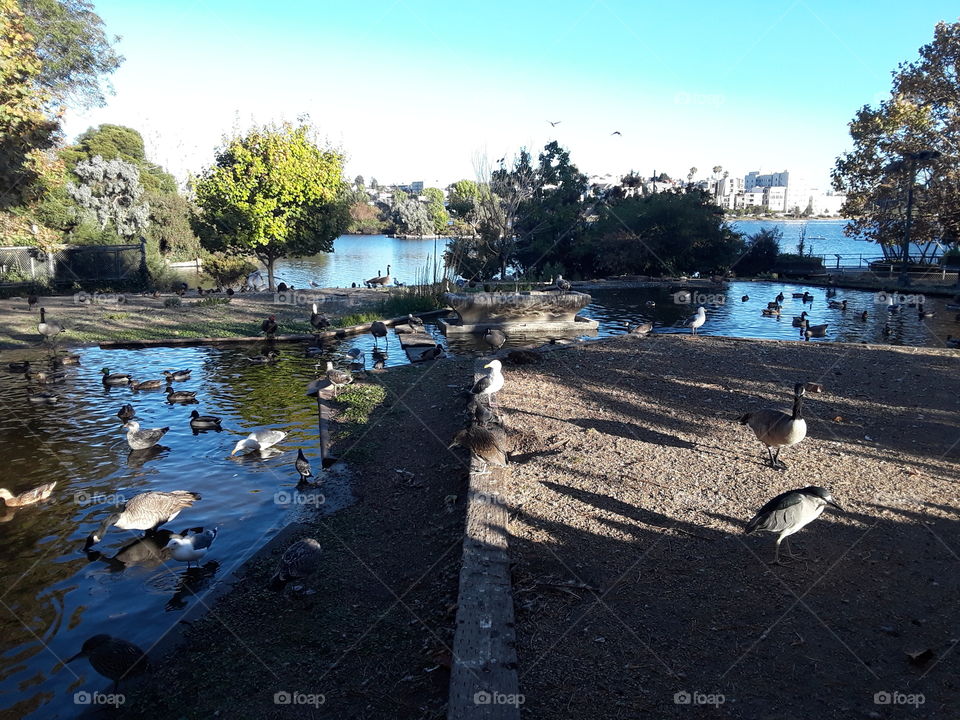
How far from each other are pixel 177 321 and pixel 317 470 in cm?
1672

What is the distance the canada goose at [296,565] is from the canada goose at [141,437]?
576 cm

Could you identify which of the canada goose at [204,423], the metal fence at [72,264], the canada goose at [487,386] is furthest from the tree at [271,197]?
the canada goose at [487,386]

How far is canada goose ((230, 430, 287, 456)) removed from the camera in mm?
11055

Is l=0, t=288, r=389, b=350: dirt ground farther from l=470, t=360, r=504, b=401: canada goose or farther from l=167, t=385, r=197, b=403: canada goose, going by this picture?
l=470, t=360, r=504, b=401: canada goose

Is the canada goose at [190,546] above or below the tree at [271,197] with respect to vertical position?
below

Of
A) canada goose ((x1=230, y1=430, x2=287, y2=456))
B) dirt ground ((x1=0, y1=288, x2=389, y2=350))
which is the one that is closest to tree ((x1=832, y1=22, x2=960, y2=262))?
dirt ground ((x1=0, y1=288, x2=389, y2=350))

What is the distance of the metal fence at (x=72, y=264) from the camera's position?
32.2 m

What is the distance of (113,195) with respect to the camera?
47.2 metres

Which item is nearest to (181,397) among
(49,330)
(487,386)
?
(487,386)

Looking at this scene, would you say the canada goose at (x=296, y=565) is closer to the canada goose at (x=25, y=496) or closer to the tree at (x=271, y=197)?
the canada goose at (x=25, y=496)

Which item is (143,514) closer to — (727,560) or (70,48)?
(727,560)

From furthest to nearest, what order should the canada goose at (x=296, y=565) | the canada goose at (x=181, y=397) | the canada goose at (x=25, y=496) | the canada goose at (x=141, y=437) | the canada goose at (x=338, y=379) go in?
1. the canada goose at (x=338, y=379)
2. the canada goose at (x=181, y=397)
3. the canada goose at (x=141, y=437)
4. the canada goose at (x=25, y=496)
5. the canada goose at (x=296, y=565)

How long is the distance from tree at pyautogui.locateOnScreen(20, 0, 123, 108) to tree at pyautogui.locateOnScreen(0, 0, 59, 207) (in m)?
18.8

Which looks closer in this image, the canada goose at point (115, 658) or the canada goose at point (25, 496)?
the canada goose at point (115, 658)
